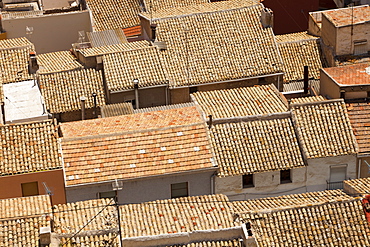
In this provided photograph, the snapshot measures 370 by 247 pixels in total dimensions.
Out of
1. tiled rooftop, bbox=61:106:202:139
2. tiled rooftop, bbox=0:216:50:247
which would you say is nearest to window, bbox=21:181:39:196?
tiled rooftop, bbox=61:106:202:139

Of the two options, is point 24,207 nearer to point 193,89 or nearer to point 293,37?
point 193,89

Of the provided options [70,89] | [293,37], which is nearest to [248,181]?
A: [70,89]

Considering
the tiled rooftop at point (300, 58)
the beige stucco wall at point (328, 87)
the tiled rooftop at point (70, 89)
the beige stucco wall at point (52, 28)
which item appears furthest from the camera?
the beige stucco wall at point (52, 28)

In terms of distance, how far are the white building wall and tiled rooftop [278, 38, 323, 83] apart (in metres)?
12.5

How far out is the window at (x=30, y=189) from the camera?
36.0 metres

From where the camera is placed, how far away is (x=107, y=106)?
138 feet

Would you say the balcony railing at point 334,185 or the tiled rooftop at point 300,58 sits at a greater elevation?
the tiled rooftop at point 300,58

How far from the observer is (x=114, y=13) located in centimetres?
5509

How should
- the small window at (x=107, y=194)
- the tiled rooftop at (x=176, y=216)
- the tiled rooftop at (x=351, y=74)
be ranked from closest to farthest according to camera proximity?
the tiled rooftop at (x=176, y=216) → the small window at (x=107, y=194) → the tiled rooftop at (x=351, y=74)

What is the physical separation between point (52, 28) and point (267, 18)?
13902 mm

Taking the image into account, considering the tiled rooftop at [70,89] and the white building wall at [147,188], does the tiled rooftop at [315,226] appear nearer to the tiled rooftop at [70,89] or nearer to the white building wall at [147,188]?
the white building wall at [147,188]

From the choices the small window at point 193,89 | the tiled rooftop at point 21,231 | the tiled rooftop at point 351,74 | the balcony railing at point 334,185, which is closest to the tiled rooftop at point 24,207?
the tiled rooftop at point 21,231

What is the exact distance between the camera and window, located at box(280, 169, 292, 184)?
1485 inches

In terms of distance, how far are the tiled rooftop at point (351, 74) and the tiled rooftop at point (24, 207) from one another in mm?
15694
